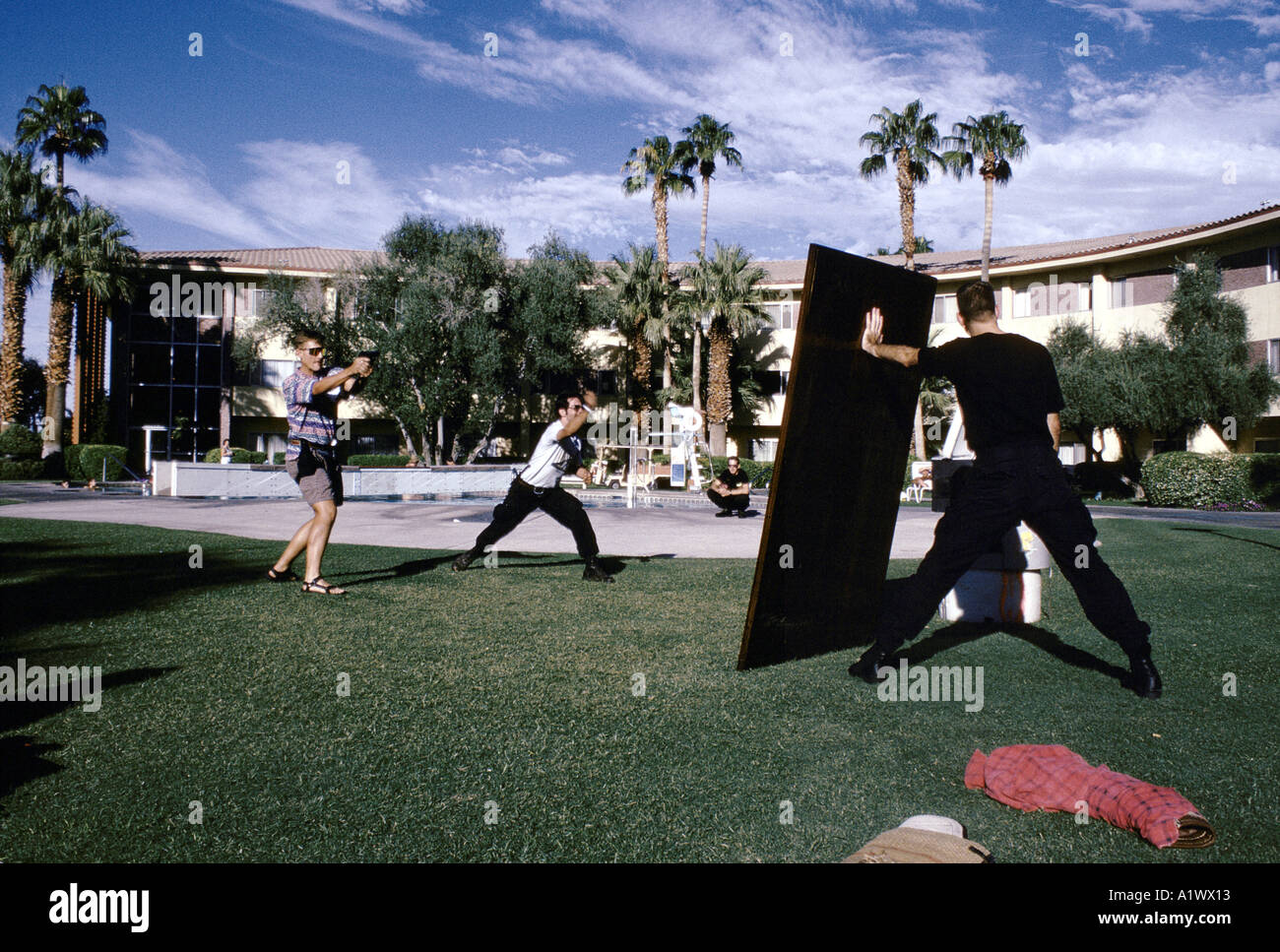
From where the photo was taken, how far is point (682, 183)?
38.1 meters

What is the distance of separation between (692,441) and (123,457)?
76.7 feet

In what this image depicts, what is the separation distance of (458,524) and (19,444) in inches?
1174

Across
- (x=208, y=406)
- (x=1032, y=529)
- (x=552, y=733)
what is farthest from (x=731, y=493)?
(x=208, y=406)

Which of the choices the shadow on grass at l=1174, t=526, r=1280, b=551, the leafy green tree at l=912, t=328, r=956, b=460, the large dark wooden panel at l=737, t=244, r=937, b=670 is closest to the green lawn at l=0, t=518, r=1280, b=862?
the large dark wooden panel at l=737, t=244, r=937, b=670

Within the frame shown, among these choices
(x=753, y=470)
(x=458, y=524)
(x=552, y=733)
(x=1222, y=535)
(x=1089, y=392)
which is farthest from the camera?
(x=753, y=470)

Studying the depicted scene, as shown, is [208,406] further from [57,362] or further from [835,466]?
[835,466]

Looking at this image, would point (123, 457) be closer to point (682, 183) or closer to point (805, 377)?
point (682, 183)

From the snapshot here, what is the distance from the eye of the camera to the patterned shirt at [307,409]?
641 centimetres

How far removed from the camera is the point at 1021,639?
5395 millimetres

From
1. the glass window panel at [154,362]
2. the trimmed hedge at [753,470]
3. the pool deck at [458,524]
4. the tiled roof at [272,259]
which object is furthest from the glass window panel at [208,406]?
the trimmed hedge at [753,470]

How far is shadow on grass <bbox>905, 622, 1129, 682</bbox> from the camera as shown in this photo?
4.61 m

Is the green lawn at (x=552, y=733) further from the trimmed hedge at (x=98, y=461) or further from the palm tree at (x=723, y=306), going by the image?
the trimmed hedge at (x=98, y=461)

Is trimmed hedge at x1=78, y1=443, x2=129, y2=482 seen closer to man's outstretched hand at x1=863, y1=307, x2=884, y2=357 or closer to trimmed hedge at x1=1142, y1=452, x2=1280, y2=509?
man's outstretched hand at x1=863, y1=307, x2=884, y2=357
